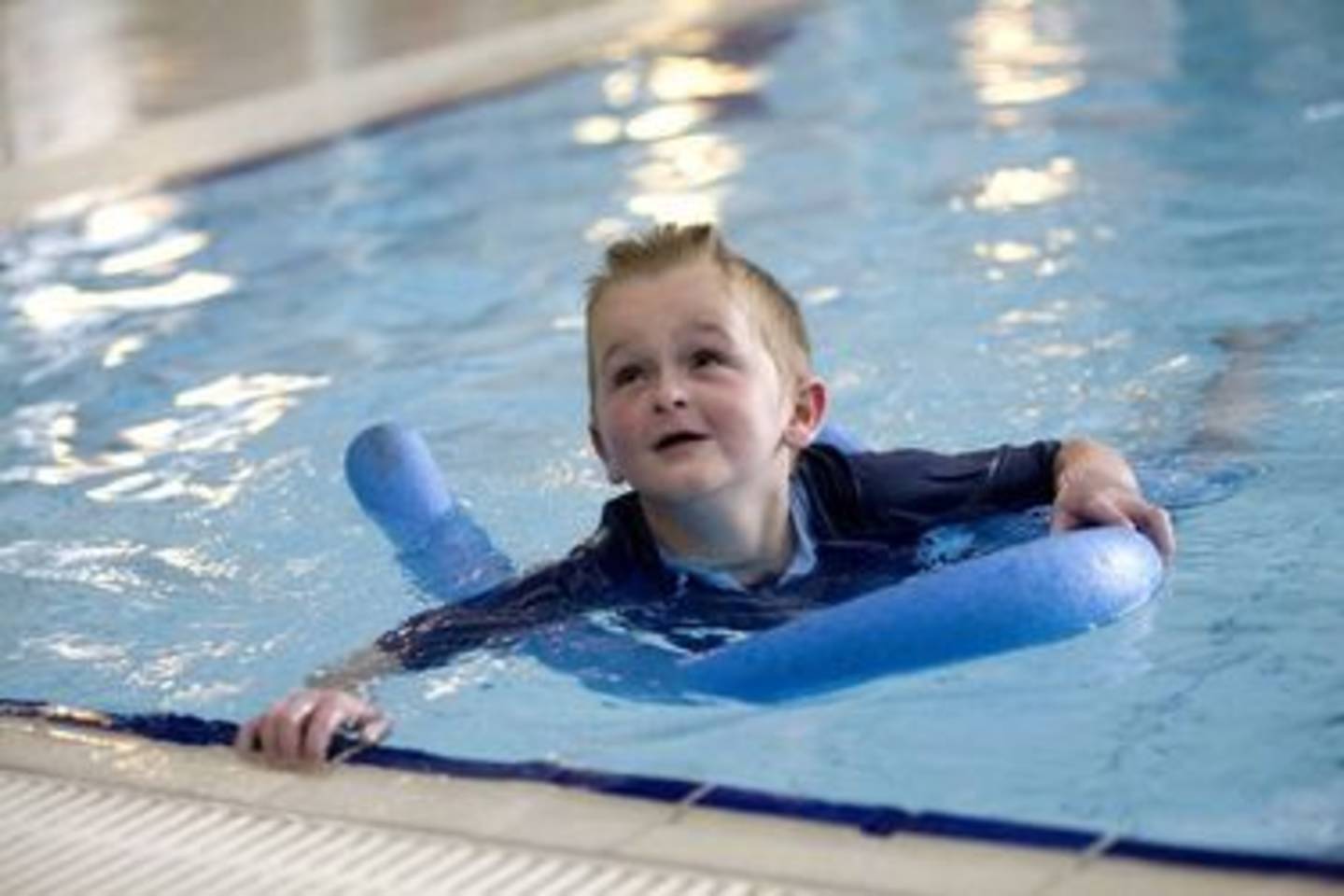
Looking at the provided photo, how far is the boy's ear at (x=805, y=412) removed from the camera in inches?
138

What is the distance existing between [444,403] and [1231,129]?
2948 mm

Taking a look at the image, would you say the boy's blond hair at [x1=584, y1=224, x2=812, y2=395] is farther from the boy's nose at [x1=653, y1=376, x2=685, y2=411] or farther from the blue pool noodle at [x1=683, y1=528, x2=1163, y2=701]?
the blue pool noodle at [x1=683, y1=528, x2=1163, y2=701]

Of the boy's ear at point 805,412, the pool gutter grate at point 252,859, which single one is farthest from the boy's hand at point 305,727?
the boy's ear at point 805,412

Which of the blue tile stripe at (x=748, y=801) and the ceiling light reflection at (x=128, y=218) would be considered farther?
the ceiling light reflection at (x=128, y=218)

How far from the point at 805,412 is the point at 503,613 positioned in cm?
50

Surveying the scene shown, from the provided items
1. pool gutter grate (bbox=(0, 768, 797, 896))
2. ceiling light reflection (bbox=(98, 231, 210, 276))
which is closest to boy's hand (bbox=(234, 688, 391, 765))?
pool gutter grate (bbox=(0, 768, 797, 896))

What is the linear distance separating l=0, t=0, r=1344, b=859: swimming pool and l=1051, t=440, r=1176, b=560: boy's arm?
12 cm

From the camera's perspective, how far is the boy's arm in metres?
3.37

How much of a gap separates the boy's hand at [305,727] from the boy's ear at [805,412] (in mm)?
748

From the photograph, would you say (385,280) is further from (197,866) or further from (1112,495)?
(197,866)

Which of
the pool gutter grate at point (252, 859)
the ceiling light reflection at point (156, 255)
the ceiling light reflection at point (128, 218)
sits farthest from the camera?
the ceiling light reflection at point (128, 218)

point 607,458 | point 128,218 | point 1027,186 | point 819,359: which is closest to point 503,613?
point 607,458

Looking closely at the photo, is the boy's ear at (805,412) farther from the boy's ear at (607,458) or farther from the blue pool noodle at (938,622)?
the blue pool noodle at (938,622)

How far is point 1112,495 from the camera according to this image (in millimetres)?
3393
